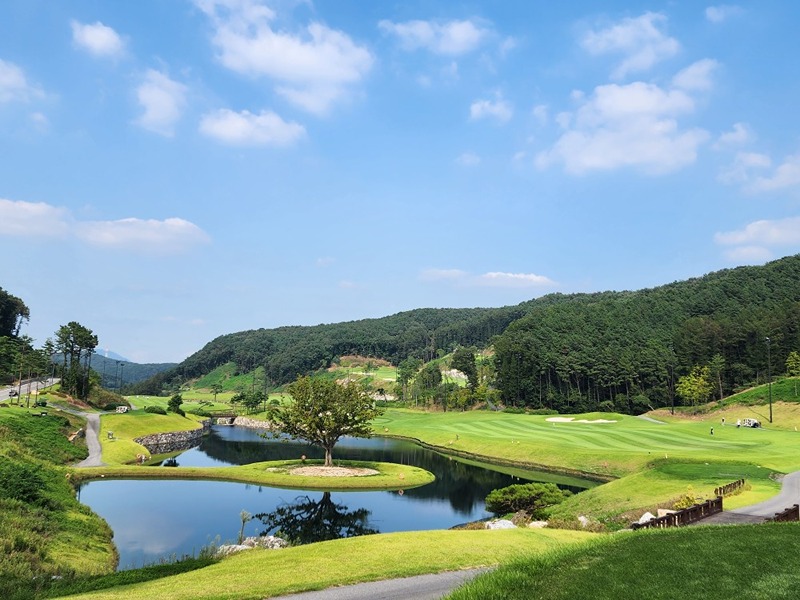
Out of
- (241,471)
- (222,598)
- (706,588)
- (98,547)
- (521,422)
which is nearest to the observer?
(706,588)

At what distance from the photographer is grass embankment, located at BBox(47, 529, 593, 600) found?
661 inches

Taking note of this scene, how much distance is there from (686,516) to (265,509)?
3345 cm

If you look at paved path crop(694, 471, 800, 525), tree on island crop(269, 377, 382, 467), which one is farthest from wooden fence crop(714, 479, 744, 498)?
tree on island crop(269, 377, 382, 467)

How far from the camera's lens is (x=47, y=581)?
19078mm

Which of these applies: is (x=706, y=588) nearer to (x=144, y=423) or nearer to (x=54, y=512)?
(x=54, y=512)

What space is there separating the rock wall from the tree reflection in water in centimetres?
4382

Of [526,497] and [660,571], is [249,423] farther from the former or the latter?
[660,571]

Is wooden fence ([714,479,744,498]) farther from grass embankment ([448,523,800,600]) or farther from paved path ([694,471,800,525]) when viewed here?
grass embankment ([448,523,800,600])

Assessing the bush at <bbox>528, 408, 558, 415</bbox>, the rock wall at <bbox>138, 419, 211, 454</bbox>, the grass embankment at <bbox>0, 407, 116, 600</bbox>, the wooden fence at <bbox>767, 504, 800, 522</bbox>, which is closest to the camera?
the grass embankment at <bbox>0, 407, 116, 600</bbox>

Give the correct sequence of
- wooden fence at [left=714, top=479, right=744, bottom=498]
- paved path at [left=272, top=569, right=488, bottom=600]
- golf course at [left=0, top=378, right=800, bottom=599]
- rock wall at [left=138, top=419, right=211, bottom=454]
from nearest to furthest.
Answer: golf course at [left=0, top=378, right=800, bottom=599], paved path at [left=272, top=569, right=488, bottom=600], wooden fence at [left=714, top=479, right=744, bottom=498], rock wall at [left=138, top=419, right=211, bottom=454]

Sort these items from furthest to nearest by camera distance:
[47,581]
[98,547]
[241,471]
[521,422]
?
1. [521,422]
2. [241,471]
3. [98,547]
4. [47,581]

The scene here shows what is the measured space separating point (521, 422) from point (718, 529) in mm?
84825

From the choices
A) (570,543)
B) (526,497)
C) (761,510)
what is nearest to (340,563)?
(570,543)

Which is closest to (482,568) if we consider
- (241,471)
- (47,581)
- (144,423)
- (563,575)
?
(563,575)
